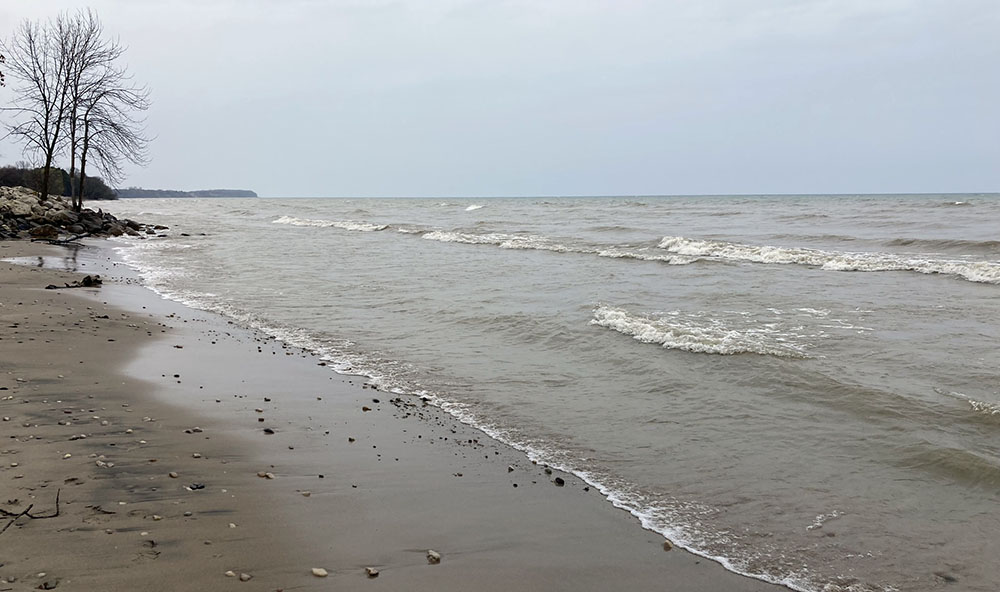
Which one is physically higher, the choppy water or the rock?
the rock

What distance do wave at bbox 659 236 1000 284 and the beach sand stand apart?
14922 millimetres

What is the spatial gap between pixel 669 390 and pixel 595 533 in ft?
11.2

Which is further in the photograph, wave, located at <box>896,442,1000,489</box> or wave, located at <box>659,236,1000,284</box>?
wave, located at <box>659,236,1000,284</box>

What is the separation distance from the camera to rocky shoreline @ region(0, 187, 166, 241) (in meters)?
24.1

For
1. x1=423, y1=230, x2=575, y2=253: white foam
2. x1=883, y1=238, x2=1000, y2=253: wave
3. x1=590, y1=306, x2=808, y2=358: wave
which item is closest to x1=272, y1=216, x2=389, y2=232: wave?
Result: x1=423, y1=230, x2=575, y2=253: white foam

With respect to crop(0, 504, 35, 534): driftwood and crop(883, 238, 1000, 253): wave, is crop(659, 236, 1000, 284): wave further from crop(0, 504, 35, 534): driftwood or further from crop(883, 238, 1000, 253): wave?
crop(0, 504, 35, 534): driftwood

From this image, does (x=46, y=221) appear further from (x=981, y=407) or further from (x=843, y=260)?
(x=981, y=407)

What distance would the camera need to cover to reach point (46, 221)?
85.1ft

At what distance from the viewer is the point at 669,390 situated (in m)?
7.42

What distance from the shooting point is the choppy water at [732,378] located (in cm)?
439

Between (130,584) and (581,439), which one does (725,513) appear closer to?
(581,439)

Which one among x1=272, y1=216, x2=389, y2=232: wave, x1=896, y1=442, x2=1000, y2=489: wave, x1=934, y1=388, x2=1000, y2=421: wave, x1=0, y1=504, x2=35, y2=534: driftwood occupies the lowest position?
x1=0, y1=504, x2=35, y2=534: driftwood

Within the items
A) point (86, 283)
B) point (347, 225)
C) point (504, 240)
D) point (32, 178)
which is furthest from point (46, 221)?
point (32, 178)

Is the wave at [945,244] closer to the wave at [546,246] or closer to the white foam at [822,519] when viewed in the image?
the wave at [546,246]
